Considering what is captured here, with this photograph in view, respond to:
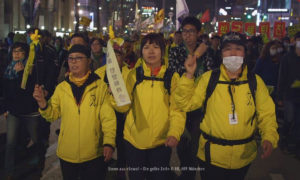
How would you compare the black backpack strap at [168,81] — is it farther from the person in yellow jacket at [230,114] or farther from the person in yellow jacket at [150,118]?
the person in yellow jacket at [230,114]

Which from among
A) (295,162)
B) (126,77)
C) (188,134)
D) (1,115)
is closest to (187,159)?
(188,134)

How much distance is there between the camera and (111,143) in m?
3.47

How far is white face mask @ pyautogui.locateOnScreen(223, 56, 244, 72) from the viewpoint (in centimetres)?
323

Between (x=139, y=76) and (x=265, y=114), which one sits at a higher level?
(x=139, y=76)

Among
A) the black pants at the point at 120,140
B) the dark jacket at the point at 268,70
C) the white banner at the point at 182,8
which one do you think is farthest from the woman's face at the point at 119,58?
the white banner at the point at 182,8

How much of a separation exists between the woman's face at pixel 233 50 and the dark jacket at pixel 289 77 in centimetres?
365

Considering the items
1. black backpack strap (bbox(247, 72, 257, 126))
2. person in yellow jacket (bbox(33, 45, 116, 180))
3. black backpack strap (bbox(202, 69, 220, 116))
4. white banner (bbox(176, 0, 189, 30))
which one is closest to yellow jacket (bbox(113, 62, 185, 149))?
person in yellow jacket (bbox(33, 45, 116, 180))

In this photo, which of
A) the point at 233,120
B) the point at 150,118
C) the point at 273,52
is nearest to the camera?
the point at 233,120

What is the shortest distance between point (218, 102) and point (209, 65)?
143 centimetres

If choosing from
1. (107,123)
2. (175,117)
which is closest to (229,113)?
(175,117)

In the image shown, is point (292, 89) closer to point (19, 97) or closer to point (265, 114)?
point (265, 114)

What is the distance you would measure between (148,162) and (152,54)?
117cm

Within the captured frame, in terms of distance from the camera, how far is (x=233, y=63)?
3232 mm

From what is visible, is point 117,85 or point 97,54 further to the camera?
point 97,54
